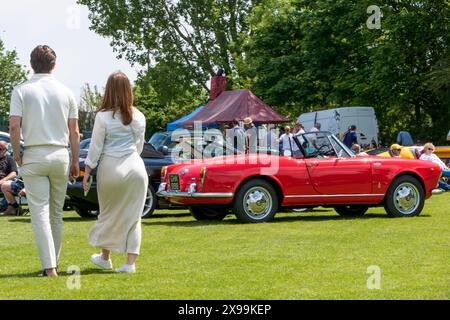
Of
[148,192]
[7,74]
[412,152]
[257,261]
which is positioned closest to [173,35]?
[7,74]

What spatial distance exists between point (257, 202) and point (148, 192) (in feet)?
8.47

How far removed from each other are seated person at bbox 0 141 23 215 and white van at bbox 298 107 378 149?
17396mm

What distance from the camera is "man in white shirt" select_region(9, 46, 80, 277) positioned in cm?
808

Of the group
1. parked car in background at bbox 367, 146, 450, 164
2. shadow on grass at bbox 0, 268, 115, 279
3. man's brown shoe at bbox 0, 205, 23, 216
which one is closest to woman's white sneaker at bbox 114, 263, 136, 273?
shadow on grass at bbox 0, 268, 115, 279

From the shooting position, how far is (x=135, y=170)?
8.38 m

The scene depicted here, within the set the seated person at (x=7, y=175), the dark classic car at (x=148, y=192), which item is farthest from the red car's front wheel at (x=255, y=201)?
the seated person at (x=7, y=175)

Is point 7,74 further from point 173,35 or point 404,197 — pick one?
point 404,197

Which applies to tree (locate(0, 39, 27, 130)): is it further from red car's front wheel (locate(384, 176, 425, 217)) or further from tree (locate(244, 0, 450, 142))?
red car's front wheel (locate(384, 176, 425, 217))

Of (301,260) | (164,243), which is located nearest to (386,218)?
(164,243)

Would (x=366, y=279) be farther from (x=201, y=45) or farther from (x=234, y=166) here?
(x=201, y=45)

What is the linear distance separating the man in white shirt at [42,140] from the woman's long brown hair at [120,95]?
0.40m

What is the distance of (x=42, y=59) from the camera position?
322 inches

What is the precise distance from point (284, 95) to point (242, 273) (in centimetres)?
3605

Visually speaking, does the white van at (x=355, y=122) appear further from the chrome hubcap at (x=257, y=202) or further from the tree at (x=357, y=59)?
the chrome hubcap at (x=257, y=202)
